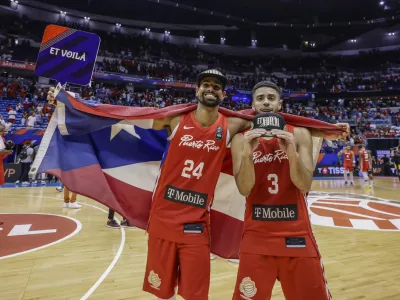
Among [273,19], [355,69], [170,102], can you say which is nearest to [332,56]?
[355,69]

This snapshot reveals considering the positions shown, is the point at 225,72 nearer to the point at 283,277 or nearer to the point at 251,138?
the point at 251,138

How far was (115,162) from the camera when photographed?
8.50 ft

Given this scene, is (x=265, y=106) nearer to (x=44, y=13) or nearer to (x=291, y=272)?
(x=291, y=272)

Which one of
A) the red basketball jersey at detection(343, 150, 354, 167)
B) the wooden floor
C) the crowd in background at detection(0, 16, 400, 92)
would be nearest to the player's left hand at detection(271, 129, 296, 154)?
the wooden floor

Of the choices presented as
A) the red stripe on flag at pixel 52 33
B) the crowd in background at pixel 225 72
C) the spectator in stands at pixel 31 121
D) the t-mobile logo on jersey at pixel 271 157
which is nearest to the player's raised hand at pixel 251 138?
the t-mobile logo on jersey at pixel 271 157

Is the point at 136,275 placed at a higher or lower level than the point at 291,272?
lower

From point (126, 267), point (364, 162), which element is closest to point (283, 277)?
point (126, 267)

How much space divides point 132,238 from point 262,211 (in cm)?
365

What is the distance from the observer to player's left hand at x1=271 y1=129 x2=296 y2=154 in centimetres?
150

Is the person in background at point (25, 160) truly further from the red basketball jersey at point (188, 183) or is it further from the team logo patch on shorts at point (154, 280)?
the team logo patch on shorts at point (154, 280)

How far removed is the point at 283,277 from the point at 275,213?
36 cm

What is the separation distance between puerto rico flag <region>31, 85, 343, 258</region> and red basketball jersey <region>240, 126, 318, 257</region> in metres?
0.56

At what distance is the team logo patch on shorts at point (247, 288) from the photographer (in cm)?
157

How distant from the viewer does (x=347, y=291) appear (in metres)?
2.94
